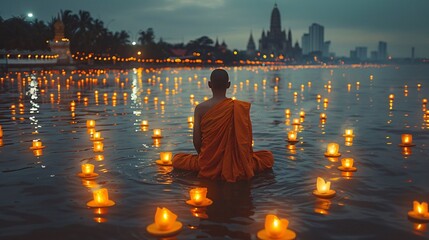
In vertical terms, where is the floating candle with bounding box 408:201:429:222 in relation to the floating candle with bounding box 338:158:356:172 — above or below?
below

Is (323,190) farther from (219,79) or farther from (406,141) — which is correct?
(406,141)

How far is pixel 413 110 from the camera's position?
18.0 metres

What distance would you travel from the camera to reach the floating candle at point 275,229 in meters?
4.88

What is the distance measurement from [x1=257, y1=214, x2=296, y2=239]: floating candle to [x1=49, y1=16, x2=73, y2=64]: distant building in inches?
3288

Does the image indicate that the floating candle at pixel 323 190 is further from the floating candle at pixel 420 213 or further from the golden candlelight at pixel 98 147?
the golden candlelight at pixel 98 147

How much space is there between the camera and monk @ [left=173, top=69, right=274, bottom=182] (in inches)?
277

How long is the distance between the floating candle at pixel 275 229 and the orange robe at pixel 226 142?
82.5 inches

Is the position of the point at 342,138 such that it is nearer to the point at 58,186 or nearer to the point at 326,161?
the point at 326,161

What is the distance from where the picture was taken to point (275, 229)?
4.88m

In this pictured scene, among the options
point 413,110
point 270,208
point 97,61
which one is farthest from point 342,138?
point 97,61

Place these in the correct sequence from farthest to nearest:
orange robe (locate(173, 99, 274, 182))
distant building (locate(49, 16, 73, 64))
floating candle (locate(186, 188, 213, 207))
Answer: distant building (locate(49, 16, 73, 64))
orange robe (locate(173, 99, 274, 182))
floating candle (locate(186, 188, 213, 207))

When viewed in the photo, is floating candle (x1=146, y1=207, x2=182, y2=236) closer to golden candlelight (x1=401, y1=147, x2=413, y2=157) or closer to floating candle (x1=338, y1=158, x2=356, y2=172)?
floating candle (x1=338, y1=158, x2=356, y2=172)

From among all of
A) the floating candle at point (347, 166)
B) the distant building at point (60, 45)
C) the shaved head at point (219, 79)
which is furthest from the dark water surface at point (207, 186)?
the distant building at point (60, 45)

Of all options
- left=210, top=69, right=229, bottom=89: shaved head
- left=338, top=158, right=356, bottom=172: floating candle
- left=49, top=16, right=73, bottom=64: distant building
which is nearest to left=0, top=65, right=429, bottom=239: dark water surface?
left=338, top=158, right=356, bottom=172: floating candle
